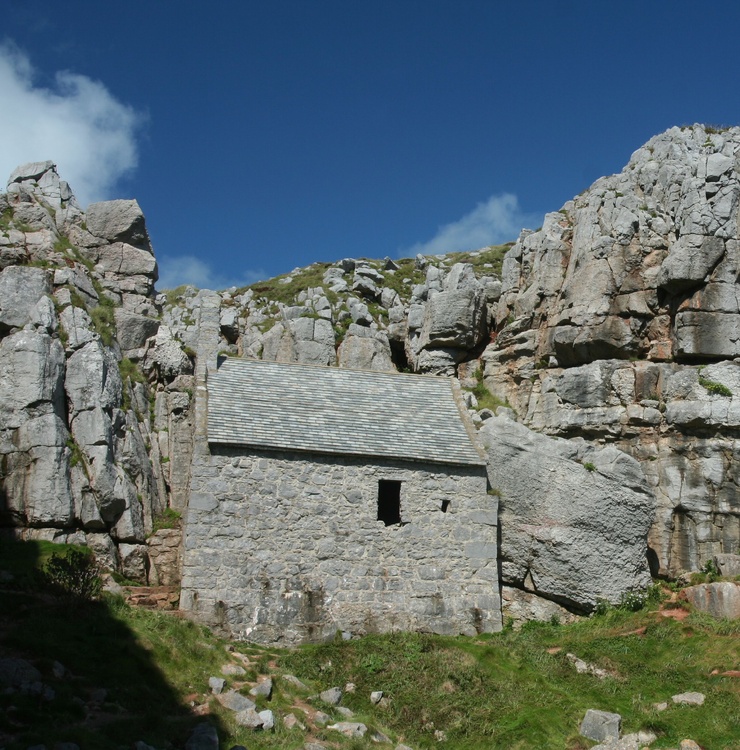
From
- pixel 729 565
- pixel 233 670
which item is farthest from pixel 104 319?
pixel 729 565

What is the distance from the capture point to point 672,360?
27234 millimetres

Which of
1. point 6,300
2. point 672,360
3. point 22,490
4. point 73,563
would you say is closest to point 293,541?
point 73,563

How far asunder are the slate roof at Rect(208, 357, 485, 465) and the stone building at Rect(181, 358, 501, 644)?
0.06 meters

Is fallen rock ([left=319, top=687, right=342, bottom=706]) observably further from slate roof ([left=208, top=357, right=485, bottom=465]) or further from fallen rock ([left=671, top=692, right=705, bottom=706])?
fallen rock ([left=671, top=692, right=705, bottom=706])

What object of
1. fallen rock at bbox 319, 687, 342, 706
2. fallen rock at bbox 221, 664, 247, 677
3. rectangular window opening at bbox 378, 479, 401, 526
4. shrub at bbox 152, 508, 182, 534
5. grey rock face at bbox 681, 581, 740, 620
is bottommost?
fallen rock at bbox 319, 687, 342, 706

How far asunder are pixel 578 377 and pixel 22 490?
1852 cm

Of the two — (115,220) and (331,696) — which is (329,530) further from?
(115,220)

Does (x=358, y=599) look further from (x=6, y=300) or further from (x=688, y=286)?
(x=688, y=286)

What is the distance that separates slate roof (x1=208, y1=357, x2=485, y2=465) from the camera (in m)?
21.9

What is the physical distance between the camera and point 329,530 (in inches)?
830

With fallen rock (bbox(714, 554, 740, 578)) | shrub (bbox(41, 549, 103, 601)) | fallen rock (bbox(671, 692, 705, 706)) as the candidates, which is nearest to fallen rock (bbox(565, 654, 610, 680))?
fallen rock (bbox(671, 692, 705, 706))

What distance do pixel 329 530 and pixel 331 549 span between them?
1.65ft

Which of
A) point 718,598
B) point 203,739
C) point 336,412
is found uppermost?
point 336,412

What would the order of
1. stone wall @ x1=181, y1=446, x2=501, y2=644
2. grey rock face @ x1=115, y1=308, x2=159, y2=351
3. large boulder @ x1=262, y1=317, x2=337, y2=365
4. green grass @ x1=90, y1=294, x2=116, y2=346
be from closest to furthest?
1. stone wall @ x1=181, y1=446, x2=501, y2=644
2. green grass @ x1=90, y1=294, x2=116, y2=346
3. grey rock face @ x1=115, y1=308, x2=159, y2=351
4. large boulder @ x1=262, y1=317, x2=337, y2=365
